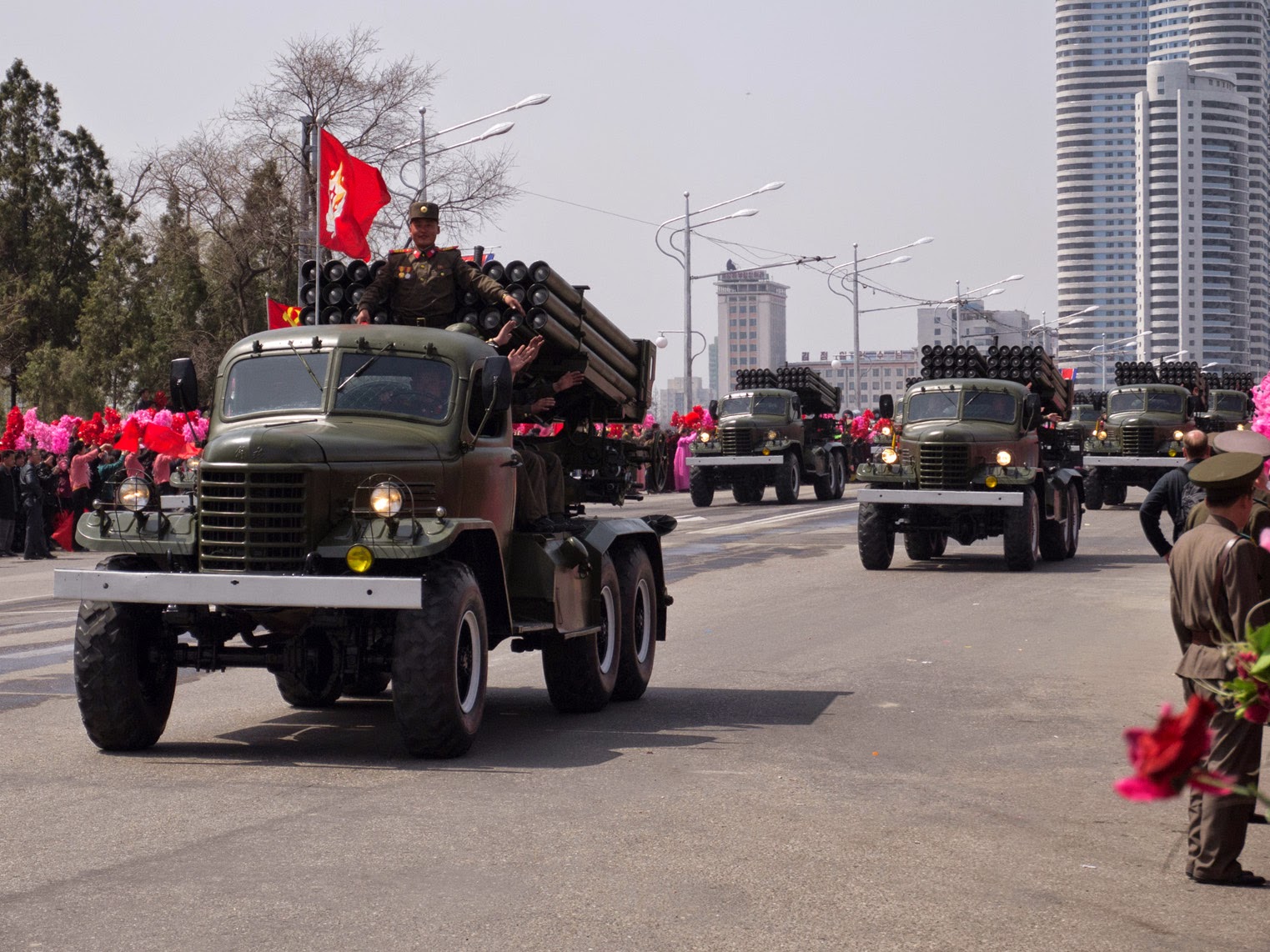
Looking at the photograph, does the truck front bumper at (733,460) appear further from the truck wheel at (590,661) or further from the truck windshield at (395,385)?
the truck windshield at (395,385)

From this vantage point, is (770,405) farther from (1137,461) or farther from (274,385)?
(274,385)

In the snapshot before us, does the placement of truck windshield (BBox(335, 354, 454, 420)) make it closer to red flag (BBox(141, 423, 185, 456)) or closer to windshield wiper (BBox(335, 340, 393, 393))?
windshield wiper (BBox(335, 340, 393, 393))

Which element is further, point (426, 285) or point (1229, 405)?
point (1229, 405)

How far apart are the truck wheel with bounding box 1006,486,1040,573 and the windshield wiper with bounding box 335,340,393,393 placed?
13962 millimetres

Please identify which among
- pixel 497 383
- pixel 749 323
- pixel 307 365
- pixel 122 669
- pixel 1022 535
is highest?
pixel 749 323

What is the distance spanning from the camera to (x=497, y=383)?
407 inches

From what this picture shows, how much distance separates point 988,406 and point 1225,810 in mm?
17764

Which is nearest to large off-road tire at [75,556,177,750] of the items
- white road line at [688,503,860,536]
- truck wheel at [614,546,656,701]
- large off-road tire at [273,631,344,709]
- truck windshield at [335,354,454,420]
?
large off-road tire at [273,631,344,709]

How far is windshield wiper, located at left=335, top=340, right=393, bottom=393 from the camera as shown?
1034 centimetres

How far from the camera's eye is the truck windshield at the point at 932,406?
24516mm

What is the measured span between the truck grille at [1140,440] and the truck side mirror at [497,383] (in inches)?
1148

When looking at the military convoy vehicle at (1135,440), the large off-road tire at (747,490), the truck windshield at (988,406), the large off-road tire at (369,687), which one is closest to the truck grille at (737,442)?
the large off-road tire at (747,490)

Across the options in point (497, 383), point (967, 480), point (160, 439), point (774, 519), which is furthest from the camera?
point (774, 519)

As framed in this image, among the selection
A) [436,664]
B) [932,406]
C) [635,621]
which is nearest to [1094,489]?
[932,406]
